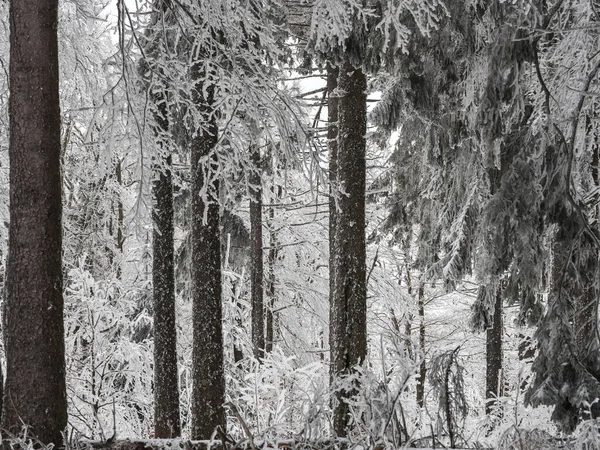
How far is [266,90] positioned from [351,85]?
7.75 feet

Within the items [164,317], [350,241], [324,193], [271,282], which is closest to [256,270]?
[271,282]

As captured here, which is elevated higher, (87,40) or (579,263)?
(87,40)

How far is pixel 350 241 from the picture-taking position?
26.3 feet

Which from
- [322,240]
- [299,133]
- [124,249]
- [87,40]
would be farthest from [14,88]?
[124,249]

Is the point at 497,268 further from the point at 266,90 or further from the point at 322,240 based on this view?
the point at 322,240

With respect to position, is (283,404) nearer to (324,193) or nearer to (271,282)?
(324,193)

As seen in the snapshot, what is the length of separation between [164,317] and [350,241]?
3615 millimetres

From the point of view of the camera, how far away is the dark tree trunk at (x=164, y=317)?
9617mm

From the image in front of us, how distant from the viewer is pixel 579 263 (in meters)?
5.29

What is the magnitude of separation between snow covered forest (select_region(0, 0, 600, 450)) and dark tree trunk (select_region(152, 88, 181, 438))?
1.4 inches

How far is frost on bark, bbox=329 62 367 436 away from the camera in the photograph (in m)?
7.99

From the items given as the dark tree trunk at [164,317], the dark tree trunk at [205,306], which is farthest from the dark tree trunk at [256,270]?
the dark tree trunk at [205,306]

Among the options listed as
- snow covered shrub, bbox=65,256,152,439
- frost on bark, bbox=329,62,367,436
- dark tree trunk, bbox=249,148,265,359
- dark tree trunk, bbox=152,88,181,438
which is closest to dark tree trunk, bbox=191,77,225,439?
dark tree trunk, bbox=152,88,181,438

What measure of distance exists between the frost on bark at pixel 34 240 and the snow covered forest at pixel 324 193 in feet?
0.05
